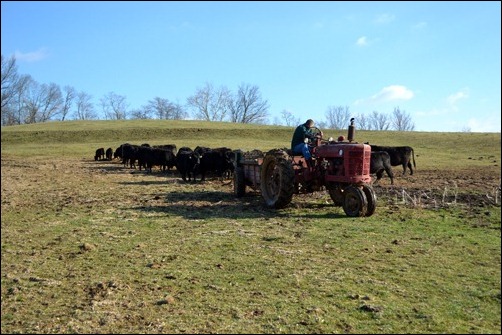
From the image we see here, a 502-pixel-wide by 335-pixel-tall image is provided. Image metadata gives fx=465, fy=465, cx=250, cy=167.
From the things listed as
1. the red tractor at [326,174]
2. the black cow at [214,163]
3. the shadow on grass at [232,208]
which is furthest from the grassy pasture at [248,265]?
the black cow at [214,163]

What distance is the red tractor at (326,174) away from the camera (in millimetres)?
10953

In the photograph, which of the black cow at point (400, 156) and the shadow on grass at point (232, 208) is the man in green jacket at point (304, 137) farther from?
the black cow at point (400, 156)

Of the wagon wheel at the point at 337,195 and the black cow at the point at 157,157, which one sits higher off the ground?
the black cow at the point at 157,157

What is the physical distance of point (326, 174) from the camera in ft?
38.2

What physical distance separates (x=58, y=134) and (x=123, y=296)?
52679mm

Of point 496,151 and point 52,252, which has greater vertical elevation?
point 496,151

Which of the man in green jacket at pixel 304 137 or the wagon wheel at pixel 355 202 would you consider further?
the man in green jacket at pixel 304 137

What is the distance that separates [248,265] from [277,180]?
19.0 ft

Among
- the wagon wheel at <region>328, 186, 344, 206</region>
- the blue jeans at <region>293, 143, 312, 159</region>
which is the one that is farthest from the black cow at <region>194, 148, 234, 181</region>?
the wagon wheel at <region>328, 186, 344, 206</region>

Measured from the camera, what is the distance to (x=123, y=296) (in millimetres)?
5375

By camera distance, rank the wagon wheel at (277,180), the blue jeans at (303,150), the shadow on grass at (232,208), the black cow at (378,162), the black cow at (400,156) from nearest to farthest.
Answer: the shadow on grass at (232,208)
the wagon wheel at (277,180)
the blue jeans at (303,150)
the black cow at (378,162)
the black cow at (400,156)

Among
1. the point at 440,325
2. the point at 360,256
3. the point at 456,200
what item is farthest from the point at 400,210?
the point at 440,325

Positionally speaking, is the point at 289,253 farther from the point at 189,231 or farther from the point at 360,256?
the point at 189,231

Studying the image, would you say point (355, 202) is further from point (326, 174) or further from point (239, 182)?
point (239, 182)
